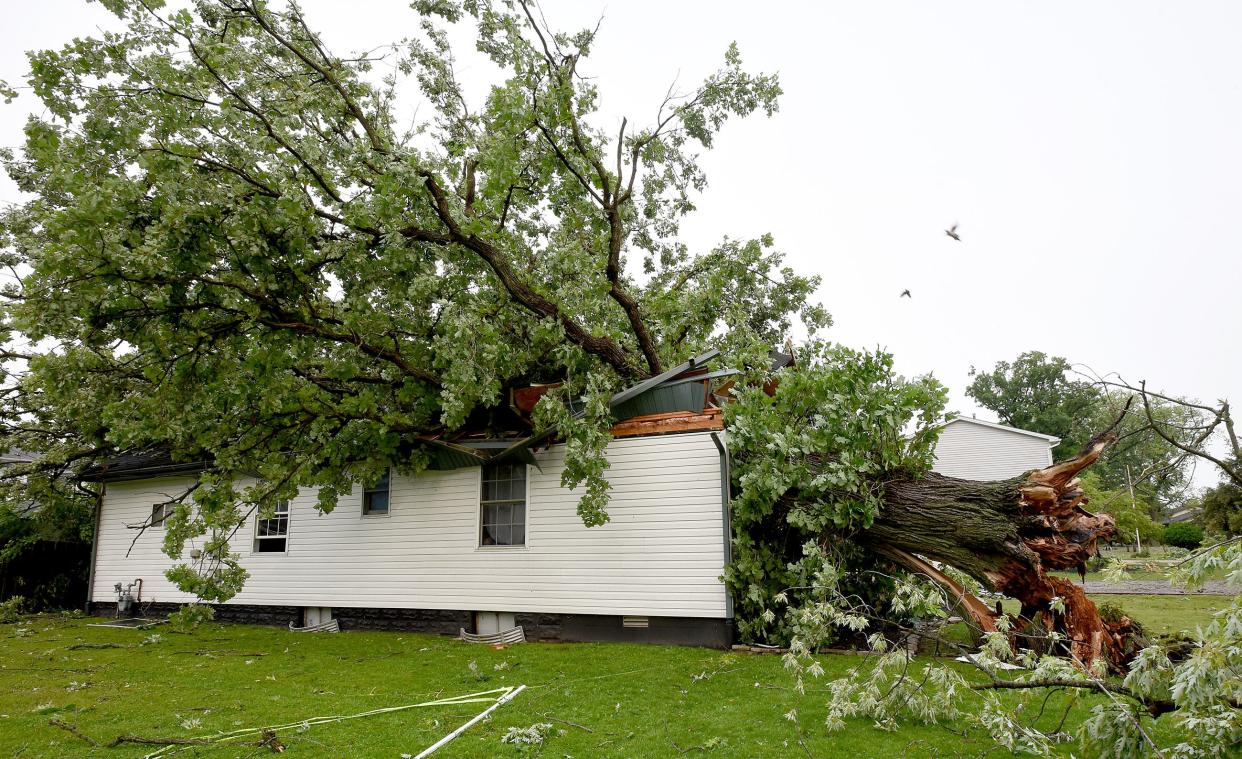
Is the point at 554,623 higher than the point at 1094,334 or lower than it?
lower

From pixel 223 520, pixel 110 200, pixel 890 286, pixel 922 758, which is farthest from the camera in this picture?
pixel 890 286

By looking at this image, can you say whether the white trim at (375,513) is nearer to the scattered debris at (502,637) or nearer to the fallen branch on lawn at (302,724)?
the scattered debris at (502,637)

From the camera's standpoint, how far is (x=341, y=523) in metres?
11.2

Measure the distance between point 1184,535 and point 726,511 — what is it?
1006 inches

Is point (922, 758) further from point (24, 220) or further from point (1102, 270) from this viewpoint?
point (24, 220)

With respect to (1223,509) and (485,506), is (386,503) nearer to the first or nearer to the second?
(485,506)

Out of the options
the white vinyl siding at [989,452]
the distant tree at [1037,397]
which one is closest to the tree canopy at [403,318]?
the white vinyl siding at [989,452]

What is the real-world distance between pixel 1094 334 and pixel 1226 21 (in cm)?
1289

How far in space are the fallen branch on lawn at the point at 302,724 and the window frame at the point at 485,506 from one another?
10.6ft

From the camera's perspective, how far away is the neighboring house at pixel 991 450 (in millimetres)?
22125

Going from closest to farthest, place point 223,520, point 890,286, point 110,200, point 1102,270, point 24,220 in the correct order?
point 110,200 < point 24,220 < point 223,520 < point 890,286 < point 1102,270

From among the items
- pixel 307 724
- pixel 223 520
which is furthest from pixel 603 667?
pixel 223 520

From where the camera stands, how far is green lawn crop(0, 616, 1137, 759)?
4.93m

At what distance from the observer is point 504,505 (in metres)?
10.1
